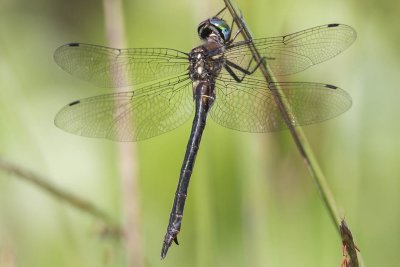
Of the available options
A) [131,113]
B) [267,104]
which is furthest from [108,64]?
[267,104]

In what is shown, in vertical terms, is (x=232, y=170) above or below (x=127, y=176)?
below

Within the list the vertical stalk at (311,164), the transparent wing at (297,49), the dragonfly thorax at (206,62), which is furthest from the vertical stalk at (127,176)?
the vertical stalk at (311,164)

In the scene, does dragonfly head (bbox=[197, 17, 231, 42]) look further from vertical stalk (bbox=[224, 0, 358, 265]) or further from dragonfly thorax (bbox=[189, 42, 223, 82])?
vertical stalk (bbox=[224, 0, 358, 265])

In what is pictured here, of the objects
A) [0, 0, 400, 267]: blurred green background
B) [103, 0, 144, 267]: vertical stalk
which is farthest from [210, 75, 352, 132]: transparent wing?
[103, 0, 144, 267]: vertical stalk

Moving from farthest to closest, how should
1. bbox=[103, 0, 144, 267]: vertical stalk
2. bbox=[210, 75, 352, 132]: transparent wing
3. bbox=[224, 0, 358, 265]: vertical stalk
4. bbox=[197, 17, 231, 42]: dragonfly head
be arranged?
bbox=[197, 17, 231, 42]: dragonfly head
bbox=[103, 0, 144, 267]: vertical stalk
bbox=[210, 75, 352, 132]: transparent wing
bbox=[224, 0, 358, 265]: vertical stalk

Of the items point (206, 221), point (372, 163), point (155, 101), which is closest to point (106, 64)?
point (155, 101)

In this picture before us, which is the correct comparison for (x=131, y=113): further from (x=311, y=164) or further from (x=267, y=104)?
(x=311, y=164)

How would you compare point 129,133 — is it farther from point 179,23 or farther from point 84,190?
point 179,23

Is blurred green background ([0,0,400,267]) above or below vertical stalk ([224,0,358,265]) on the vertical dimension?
below

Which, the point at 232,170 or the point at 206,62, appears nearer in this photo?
the point at 206,62
